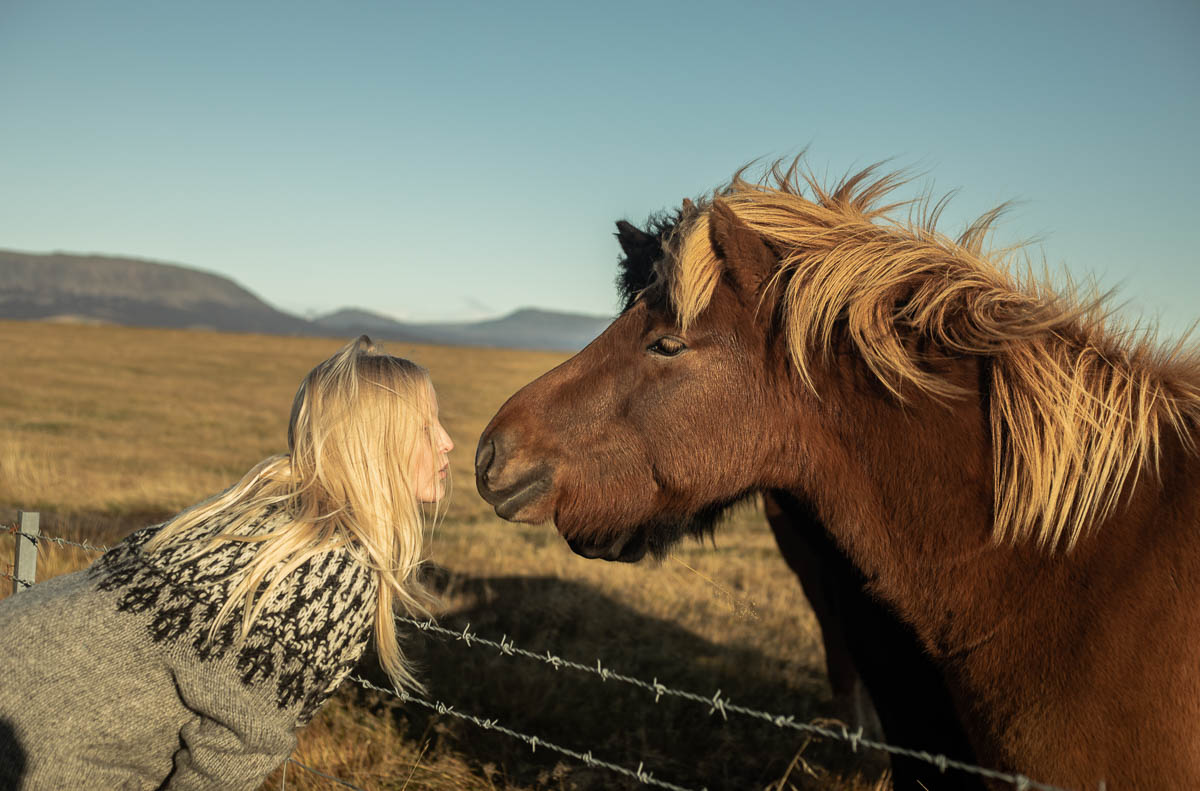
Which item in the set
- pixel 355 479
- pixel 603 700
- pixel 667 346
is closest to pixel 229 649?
pixel 355 479

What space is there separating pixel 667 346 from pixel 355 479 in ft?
3.47

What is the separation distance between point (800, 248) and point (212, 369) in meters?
35.7

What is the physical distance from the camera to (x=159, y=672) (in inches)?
80.4

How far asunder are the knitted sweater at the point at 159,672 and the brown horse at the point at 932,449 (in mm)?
770

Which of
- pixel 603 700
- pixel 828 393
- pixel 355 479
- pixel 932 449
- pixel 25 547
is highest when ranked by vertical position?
pixel 828 393

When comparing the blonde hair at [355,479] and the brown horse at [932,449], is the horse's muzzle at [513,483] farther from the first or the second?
the blonde hair at [355,479]

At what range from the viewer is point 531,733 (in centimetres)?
461

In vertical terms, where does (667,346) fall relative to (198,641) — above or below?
above

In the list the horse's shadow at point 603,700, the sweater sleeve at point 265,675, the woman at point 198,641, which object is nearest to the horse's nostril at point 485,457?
the woman at point 198,641

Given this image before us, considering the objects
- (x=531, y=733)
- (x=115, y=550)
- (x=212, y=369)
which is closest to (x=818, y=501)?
(x=115, y=550)

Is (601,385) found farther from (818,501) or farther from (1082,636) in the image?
(1082,636)

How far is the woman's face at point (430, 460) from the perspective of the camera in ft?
8.44

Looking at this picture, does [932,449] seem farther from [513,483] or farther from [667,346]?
[513,483]

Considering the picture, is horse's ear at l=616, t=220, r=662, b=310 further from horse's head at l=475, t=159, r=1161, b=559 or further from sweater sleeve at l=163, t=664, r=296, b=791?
sweater sleeve at l=163, t=664, r=296, b=791
